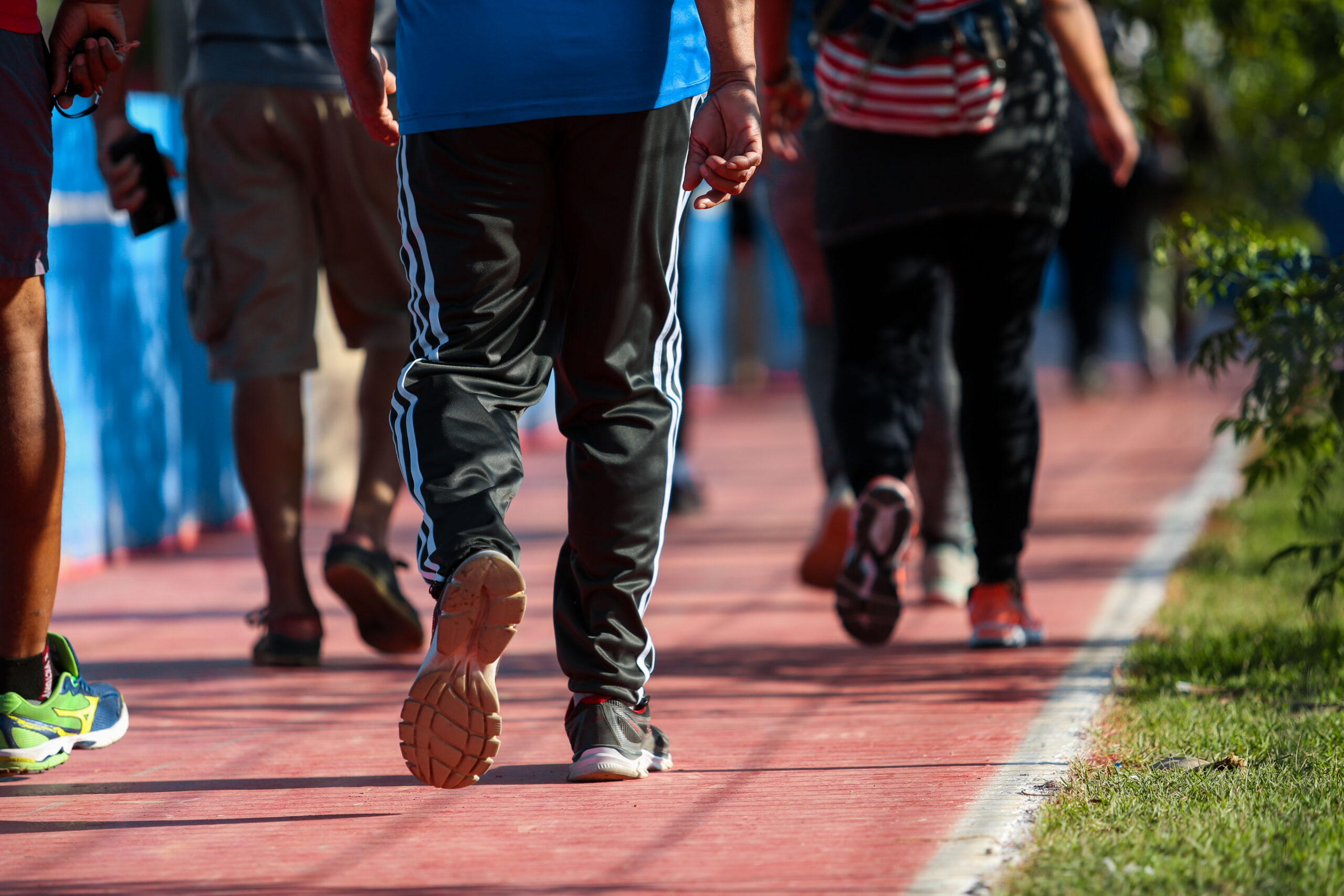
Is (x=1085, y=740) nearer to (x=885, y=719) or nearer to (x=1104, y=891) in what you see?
(x=885, y=719)

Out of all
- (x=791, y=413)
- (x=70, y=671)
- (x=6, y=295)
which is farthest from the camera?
(x=791, y=413)

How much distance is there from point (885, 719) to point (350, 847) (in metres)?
1.17

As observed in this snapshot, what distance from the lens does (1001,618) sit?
392cm

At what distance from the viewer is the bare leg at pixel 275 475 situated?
3832 mm

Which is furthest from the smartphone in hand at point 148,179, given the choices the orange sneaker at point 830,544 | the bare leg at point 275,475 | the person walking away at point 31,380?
the orange sneaker at point 830,544

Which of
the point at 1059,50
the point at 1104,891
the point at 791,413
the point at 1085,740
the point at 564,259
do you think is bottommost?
the point at 791,413

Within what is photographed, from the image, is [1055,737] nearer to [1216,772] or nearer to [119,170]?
[1216,772]

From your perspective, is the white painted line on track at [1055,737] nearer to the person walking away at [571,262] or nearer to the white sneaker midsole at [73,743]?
the person walking away at [571,262]

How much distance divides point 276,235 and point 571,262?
1.30 m

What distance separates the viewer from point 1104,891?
2096mm

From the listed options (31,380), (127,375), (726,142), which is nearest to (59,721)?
(31,380)

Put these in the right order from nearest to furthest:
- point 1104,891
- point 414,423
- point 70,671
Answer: point 1104,891 < point 414,423 < point 70,671

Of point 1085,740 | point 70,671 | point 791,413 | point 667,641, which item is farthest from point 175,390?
point 791,413

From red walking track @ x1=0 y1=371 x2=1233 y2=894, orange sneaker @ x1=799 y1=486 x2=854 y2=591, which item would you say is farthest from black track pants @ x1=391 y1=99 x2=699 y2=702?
orange sneaker @ x1=799 y1=486 x2=854 y2=591
